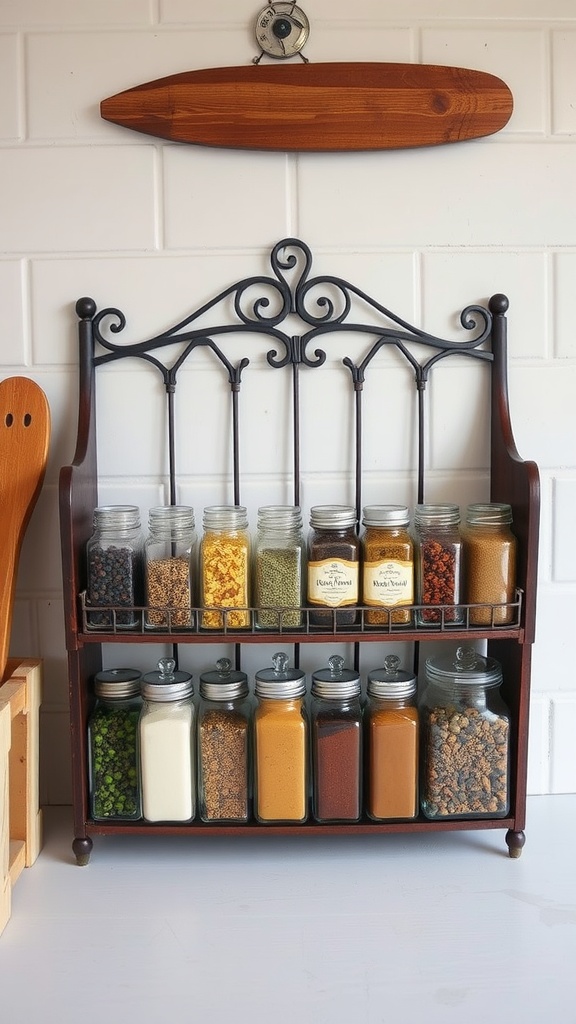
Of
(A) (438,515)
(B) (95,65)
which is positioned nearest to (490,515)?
(A) (438,515)

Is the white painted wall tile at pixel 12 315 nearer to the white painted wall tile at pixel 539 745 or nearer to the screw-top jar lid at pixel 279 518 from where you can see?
the screw-top jar lid at pixel 279 518

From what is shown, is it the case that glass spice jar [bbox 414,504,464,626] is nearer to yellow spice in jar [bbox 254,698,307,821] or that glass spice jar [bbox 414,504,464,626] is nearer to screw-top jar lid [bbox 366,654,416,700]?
screw-top jar lid [bbox 366,654,416,700]

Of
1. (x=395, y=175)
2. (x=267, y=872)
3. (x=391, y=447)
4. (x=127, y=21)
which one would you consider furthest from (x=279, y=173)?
(x=267, y=872)

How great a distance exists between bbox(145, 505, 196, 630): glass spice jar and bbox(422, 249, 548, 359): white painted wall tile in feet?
1.54

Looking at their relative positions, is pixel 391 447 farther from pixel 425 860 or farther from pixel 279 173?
pixel 425 860

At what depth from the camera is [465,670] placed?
122 centimetres

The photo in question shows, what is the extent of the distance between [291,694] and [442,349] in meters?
0.53

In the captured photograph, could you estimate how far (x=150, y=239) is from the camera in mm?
1312

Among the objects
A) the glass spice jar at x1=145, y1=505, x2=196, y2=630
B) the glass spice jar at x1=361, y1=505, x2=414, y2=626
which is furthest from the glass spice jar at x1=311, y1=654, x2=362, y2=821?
the glass spice jar at x1=145, y1=505, x2=196, y2=630

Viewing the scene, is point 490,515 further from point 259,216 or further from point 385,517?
point 259,216

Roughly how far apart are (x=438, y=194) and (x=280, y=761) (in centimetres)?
81

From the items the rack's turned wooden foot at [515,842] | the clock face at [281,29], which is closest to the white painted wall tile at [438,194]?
the clock face at [281,29]

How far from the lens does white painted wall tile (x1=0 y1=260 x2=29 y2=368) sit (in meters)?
1.32

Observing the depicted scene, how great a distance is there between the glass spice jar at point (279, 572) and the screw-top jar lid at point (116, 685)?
19cm
